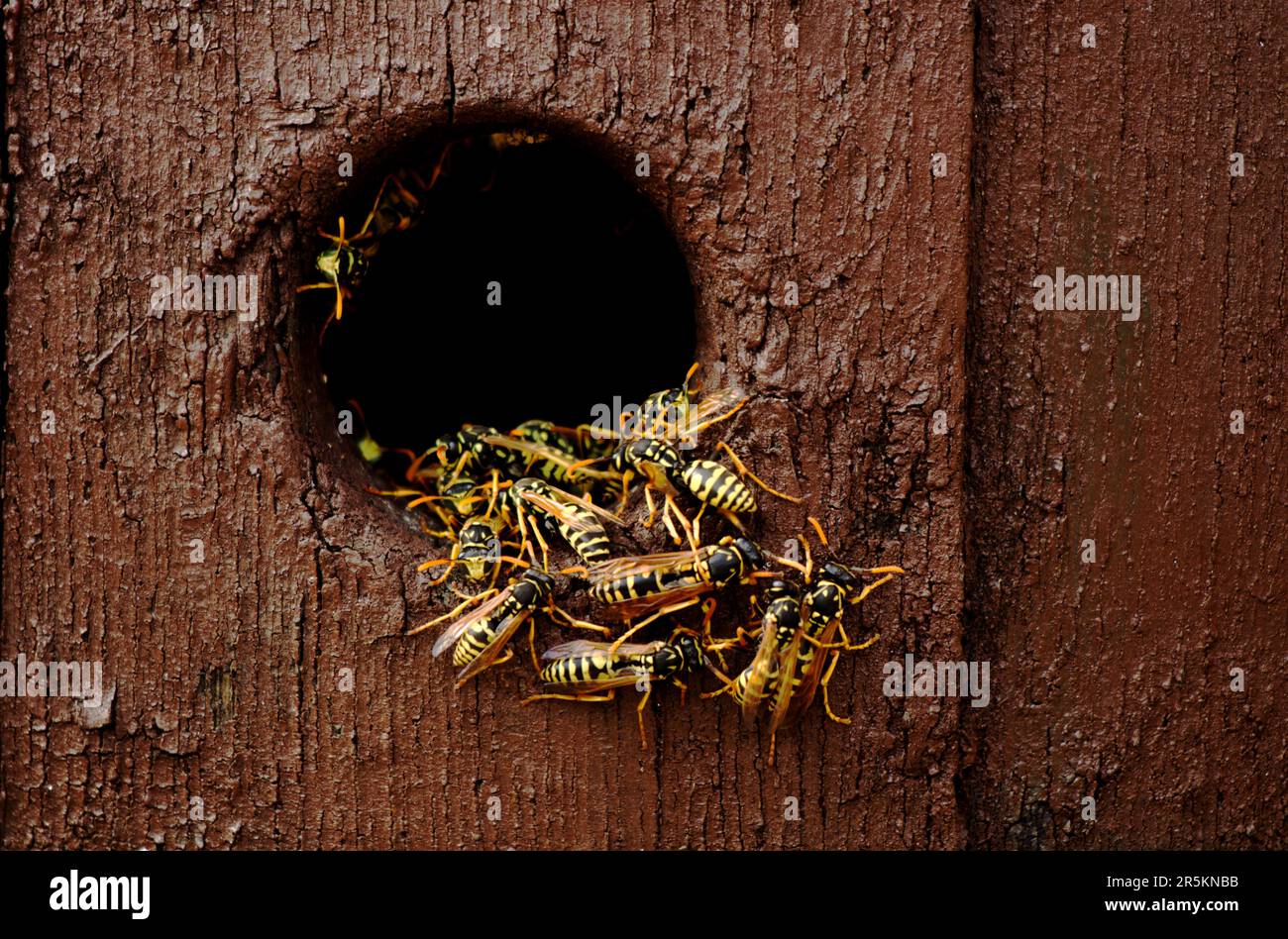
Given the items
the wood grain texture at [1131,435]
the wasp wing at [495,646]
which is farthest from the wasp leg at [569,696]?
the wood grain texture at [1131,435]

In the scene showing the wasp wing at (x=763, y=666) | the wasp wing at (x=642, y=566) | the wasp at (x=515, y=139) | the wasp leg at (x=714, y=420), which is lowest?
the wasp wing at (x=763, y=666)

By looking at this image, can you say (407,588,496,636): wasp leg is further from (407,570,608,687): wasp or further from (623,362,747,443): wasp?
(623,362,747,443): wasp

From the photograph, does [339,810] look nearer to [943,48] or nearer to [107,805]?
[107,805]

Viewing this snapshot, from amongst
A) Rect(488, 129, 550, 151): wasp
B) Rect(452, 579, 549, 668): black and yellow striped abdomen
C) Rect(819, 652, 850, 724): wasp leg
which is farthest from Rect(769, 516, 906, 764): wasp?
Rect(488, 129, 550, 151): wasp

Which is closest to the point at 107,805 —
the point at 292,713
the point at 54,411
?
the point at 292,713

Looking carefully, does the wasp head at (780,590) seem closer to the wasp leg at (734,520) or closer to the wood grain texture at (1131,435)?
the wasp leg at (734,520)

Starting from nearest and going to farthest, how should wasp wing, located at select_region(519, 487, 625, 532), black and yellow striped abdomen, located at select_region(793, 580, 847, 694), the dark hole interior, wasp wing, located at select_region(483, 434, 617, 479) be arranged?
black and yellow striped abdomen, located at select_region(793, 580, 847, 694) → wasp wing, located at select_region(519, 487, 625, 532) → wasp wing, located at select_region(483, 434, 617, 479) → the dark hole interior
